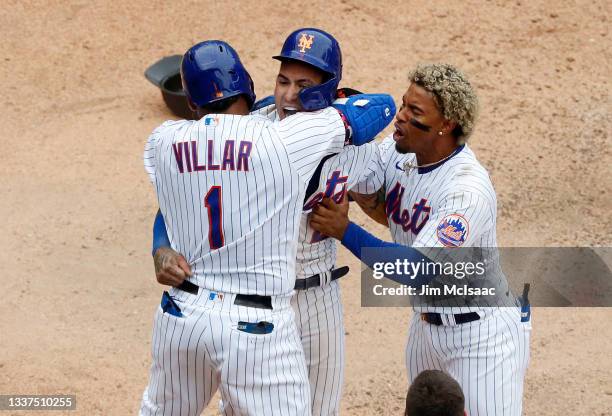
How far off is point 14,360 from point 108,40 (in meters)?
5.80

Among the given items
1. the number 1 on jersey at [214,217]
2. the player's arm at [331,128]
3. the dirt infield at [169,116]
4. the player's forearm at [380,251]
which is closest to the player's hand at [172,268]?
the number 1 on jersey at [214,217]

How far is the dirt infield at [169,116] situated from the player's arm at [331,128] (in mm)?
2733

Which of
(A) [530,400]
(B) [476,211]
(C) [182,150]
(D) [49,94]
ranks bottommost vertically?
(A) [530,400]

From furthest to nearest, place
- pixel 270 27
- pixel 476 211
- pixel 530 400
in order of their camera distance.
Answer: pixel 270 27 → pixel 530 400 → pixel 476 211

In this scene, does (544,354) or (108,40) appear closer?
(544,354)

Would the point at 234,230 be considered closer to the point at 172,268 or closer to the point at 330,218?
the point at 172,268

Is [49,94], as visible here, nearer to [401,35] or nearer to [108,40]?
[108,40]

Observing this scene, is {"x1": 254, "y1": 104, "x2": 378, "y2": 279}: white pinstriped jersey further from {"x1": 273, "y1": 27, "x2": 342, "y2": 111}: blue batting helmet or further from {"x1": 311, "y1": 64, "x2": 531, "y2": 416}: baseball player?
{"x1": 273, "y1": 27, "x2": 342, "y2": 111}: blue batting helmet

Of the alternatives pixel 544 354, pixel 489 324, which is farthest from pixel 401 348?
pixel 489 324

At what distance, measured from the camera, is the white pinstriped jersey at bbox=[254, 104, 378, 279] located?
5.05 meters

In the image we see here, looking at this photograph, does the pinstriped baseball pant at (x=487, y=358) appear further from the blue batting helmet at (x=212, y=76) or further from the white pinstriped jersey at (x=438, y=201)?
the blue batting helmet at (x=212, y=76)

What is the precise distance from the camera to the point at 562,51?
11680 millimetres

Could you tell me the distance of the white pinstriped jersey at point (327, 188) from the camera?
505 centimetres

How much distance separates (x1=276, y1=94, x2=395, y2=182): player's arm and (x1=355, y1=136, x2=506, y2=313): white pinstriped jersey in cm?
41
